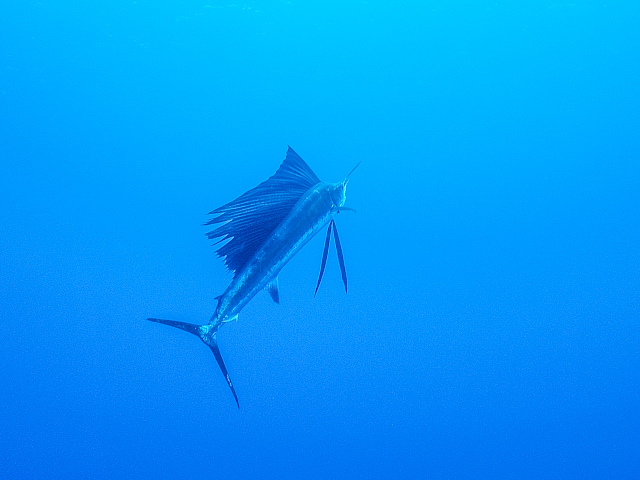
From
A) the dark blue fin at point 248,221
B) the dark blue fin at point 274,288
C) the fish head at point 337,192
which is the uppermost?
the fish head at point 337,192

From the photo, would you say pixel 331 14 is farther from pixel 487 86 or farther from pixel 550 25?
pixel 550 25

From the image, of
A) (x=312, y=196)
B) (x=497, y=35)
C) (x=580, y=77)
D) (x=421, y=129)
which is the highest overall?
(x=497, y=35)

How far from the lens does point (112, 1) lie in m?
6.65

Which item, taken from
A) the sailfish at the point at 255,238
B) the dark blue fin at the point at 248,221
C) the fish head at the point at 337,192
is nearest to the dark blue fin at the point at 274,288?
the sailfish at the point at 255,238

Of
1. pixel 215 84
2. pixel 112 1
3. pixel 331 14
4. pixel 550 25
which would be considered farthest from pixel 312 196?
pixel 550 25

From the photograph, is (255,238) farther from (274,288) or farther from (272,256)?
(274,288)

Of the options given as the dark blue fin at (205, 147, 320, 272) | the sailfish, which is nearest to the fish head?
the sailfish

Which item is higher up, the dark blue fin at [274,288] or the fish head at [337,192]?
the fish head at [337,192]

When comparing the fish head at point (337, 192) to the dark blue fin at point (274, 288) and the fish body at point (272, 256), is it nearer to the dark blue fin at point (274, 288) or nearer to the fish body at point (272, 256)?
the fish body at point (272, 256)

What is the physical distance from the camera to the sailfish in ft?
5.56

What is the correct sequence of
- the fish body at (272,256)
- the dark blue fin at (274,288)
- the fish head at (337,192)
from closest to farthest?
the fish body at (272,256) < the dark blue fin at (274,288) < the fish head at (337,192)

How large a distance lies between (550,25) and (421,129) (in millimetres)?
3563

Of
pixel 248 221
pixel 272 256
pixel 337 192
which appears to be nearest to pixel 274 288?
pixel 272 256

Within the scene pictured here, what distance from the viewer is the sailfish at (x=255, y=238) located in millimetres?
1695
